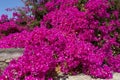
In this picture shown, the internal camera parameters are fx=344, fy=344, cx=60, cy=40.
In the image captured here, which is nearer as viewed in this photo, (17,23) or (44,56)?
(44,56)

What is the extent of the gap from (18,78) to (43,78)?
1.48ft

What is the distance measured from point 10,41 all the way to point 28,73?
240 centimetres

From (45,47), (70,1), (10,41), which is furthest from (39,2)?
(45,47)

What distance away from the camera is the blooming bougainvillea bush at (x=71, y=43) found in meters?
6.28

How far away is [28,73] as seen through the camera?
6.27 metres

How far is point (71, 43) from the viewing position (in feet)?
22.5

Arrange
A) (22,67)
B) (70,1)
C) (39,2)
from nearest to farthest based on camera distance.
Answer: (22,67), (70,1), (39,2)

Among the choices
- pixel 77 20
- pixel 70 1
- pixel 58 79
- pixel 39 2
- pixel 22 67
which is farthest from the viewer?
pixel 39 2

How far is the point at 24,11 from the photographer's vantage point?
35.7ft

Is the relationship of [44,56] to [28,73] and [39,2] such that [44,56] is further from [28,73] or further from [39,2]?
[39,2]

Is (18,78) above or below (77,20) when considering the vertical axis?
below

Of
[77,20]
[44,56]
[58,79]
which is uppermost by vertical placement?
[77,20]

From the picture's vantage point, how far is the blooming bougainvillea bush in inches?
247

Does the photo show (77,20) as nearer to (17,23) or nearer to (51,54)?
(51,54)
